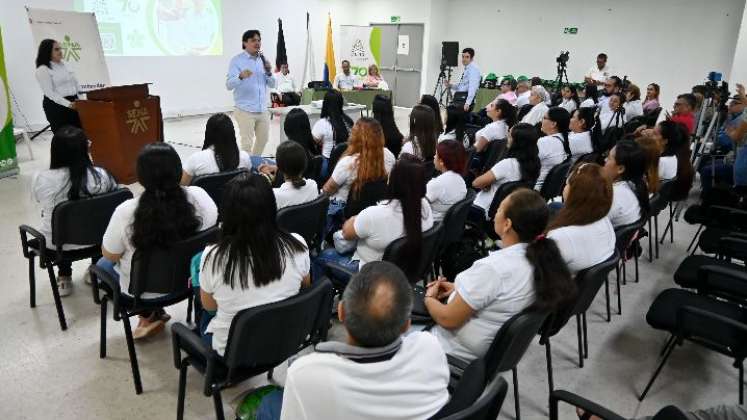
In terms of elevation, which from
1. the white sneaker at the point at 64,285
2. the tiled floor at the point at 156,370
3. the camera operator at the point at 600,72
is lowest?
the tiled floor at the point at 156,370

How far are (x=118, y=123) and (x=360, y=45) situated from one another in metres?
7.03

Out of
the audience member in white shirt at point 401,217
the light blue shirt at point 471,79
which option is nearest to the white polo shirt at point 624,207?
the audience member in white shirt at point 401,217

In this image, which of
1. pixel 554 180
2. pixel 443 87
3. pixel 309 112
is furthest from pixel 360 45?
pixel 554 180

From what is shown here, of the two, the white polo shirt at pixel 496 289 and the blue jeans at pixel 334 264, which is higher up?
the white polo shirt at pixel 496 289

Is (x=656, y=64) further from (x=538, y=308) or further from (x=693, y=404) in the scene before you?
(x=538, y=308)

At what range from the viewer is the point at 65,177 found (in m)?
2.65

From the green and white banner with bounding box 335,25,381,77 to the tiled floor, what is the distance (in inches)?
343

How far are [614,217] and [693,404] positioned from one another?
3.34ft

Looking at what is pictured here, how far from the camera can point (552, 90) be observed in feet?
32.3

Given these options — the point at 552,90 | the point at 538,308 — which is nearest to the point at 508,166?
A: the point at 538,308

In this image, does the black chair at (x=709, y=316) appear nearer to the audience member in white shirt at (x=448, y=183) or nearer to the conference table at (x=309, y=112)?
the audience member in white shirt at (x=448, y=183)

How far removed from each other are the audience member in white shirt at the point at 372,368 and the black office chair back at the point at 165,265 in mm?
1200

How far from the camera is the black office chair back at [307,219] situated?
250cm

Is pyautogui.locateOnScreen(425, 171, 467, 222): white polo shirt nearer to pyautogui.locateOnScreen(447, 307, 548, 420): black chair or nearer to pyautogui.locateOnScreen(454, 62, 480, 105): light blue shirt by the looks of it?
pyautogui.locateOnScreen(447, 307, 548, 420): black chair
